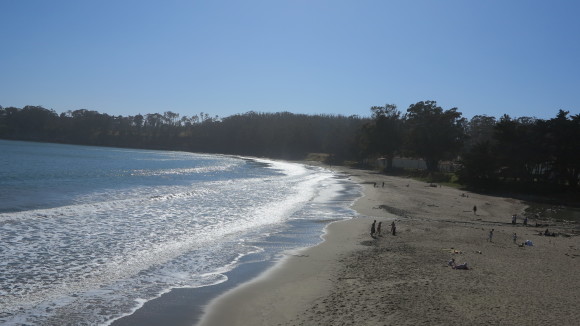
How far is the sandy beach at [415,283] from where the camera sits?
9844mm

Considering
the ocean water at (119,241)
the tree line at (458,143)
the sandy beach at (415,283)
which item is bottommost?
the ocean water at (119,241)

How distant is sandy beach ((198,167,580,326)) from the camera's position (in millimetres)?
9844

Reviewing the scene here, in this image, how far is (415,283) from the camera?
12398 mm

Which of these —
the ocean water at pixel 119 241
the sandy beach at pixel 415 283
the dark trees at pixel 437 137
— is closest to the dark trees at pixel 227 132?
the dark trees at pixel 437 137

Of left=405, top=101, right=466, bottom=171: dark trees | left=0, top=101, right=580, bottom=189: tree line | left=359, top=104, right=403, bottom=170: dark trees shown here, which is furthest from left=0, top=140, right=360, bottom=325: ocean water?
left=359, top=104, right=403, bottom=170: dark trees

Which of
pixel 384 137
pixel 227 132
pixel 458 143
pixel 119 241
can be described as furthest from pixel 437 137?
pixel 227 132

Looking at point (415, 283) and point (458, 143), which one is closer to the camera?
point (415, 283)

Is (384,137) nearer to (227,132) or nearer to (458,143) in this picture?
(458,143)

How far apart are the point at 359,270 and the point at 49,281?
29.4ft

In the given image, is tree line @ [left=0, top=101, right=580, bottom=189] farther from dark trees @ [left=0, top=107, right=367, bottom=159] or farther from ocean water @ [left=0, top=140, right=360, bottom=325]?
ocean water @ [left=0, top=140, right=360, bottom=325]

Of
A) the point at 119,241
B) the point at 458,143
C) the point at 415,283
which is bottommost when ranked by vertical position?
the point at 119,241

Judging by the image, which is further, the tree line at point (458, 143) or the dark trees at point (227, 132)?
the dark trees at point (227, 132)

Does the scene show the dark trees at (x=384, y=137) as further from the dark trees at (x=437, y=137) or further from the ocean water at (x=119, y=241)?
the ocean water at (x=119, y=241)

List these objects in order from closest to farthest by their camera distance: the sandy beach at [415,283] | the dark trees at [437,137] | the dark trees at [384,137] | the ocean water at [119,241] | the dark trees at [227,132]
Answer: the sandy beach at [415,283], the ocean water at [119,241], the dark trees at [437,137], the dark trees at [384,137], the dark trees at [227,132]
